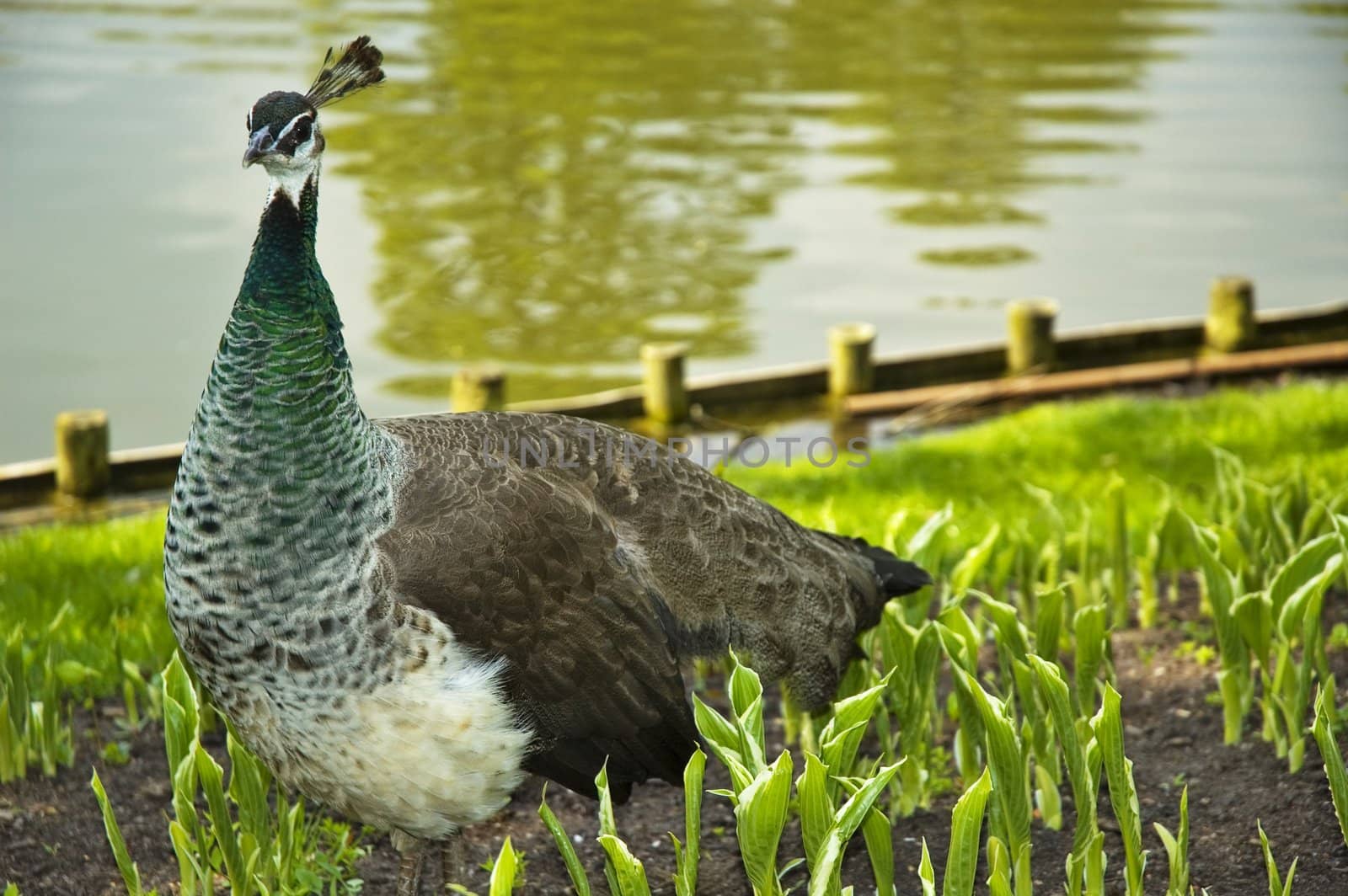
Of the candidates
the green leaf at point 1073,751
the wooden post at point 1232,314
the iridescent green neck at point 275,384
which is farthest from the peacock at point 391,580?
the wooden post at point 1232,314

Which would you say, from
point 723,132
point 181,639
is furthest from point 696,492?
point 723,132

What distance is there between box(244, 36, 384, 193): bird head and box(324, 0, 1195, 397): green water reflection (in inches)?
301

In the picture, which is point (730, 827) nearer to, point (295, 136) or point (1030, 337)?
point (295, 136)

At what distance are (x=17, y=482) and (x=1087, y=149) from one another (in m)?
12.9

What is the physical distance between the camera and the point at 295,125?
3424 millimetres

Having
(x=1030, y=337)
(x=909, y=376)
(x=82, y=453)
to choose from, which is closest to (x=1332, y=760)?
(x=909, y=376)

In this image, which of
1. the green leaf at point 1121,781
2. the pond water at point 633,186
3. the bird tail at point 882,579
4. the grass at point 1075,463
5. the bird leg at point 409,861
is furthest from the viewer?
the pond water at point 633,186

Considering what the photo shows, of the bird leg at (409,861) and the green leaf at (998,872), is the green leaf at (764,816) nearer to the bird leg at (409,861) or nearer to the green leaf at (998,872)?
the green leaf at (998,872)

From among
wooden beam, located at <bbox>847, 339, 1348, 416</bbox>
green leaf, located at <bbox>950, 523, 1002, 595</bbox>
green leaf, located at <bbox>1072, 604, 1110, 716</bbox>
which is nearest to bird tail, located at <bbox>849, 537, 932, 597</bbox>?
green leaf, located at <bbox>950, 523, 1002, 595</bbox>

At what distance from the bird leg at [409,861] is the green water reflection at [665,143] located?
7425 millimetres

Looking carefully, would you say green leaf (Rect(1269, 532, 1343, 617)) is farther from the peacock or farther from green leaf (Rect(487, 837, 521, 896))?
green leaf (Rect(487, 837, 521, 896))

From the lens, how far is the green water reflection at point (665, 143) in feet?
42.6

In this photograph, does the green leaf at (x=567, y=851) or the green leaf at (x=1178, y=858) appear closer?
the green leaf at (x=567, y=851)

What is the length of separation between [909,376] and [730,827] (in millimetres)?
5640
